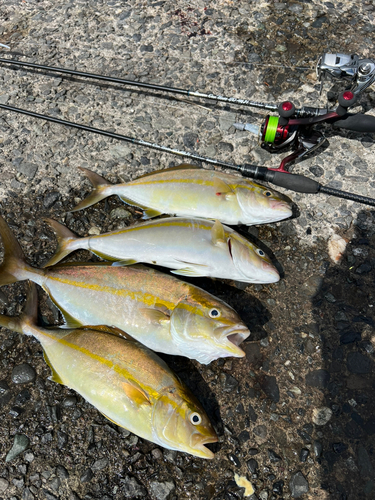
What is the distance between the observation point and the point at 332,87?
12.6 feet

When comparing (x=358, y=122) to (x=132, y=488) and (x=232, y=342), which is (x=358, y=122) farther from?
(x=132, y=488)

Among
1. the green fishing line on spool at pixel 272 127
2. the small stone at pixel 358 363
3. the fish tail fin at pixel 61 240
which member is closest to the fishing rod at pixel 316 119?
the green fishing line on spool at pixel 272 127

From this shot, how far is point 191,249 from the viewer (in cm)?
273

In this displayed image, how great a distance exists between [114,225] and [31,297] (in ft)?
2.99

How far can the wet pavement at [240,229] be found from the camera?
2484 mm

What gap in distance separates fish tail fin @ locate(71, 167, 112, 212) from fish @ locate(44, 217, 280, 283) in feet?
1.44

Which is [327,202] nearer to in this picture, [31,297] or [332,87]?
[332,87]

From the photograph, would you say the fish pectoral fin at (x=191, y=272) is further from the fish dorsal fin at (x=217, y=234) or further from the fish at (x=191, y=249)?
the fish dorsal fin at (x=217, y=234)

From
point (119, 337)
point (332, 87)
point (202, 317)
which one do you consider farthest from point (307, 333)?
point (332, 87)

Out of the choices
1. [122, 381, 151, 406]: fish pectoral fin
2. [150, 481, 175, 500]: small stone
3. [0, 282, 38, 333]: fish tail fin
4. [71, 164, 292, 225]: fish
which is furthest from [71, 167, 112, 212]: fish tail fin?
[150, 481, 175, 500]: small stone

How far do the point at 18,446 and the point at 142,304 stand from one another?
4.34ft

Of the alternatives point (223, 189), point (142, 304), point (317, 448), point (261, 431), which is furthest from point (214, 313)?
point (317, 448)

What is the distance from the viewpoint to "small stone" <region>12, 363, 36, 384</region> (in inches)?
108

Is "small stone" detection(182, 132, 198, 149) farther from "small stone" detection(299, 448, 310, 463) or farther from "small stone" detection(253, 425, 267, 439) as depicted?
"small stone" detection(299, 448, 310, 463)
